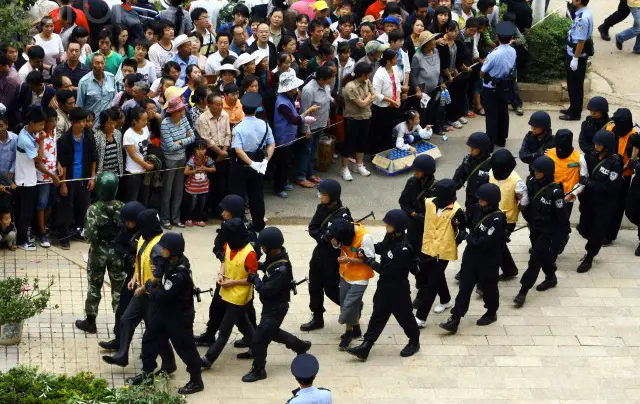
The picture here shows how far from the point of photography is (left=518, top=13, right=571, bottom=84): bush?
20172 mm

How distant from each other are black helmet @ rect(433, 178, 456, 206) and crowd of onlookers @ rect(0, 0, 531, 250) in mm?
3248

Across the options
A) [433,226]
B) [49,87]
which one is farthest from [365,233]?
[49,87]

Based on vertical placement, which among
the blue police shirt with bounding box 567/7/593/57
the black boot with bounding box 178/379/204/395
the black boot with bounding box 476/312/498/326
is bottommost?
the black boot with bounding box 178/379/204/395

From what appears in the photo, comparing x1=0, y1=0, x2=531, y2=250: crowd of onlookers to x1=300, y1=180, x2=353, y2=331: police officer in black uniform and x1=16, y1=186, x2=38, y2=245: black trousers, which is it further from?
x1=300, y1=180, x2=353, y2=331: police officer in black uniform

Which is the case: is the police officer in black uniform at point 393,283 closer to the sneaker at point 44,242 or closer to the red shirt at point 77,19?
the sneaker at point 44,242

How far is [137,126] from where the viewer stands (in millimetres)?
15328

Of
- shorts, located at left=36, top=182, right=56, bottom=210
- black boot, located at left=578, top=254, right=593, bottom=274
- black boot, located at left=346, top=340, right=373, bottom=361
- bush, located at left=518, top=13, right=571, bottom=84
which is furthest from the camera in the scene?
bush, located at left=518, top=13, right=571, bottom=84

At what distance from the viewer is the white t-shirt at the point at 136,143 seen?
15375 mm

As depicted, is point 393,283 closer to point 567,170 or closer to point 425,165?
point 425,165

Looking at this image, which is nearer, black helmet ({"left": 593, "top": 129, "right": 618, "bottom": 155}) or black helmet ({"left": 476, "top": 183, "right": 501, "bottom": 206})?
black helmet ({"left": 476, "top": 183, "right": 501, "bottom": 206})

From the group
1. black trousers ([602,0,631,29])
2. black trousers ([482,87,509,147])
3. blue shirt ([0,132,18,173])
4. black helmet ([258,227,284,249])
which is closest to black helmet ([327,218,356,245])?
black helmet ([258,227,284,249])

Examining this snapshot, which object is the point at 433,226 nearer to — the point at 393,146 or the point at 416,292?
the point at 416,292

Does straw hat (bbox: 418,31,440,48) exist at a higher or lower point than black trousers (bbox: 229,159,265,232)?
higher

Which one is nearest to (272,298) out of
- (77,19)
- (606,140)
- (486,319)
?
(486,319)
